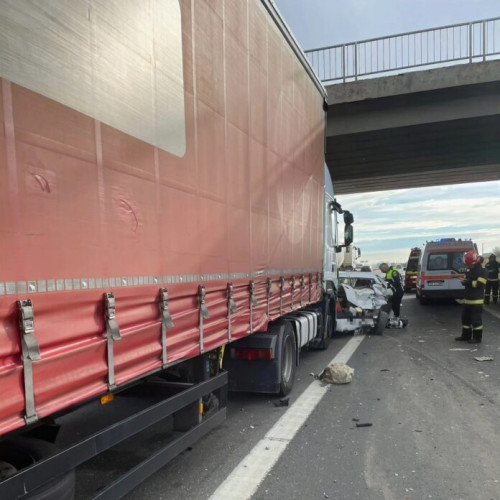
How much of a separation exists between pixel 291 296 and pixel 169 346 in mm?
3309

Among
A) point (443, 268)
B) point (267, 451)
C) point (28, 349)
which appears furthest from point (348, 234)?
point (28, 349)

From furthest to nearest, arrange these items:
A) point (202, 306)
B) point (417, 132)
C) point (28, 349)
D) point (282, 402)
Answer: point (417, 132) → point (282, 402) → point (202, 306) → point (28, 349)

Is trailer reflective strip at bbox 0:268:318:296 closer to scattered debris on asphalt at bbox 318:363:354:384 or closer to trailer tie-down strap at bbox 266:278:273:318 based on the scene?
trailer tie-down strap at bbox 266:278:273:318

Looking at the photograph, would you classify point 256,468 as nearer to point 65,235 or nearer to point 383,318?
point 65,235

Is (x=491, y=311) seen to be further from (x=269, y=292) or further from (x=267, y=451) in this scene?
(x=267, y=451)

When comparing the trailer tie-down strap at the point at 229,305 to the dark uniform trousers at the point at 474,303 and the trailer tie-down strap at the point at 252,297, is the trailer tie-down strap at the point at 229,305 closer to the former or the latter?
the trailer tie-down strap at the point at 252,297

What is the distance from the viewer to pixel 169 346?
319 cm

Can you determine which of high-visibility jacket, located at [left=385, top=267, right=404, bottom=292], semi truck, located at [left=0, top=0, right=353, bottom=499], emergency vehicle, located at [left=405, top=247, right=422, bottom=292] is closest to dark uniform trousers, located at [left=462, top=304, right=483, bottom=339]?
high-visibility jacket, located at [left=385, top=267, right=404, bottom=292]

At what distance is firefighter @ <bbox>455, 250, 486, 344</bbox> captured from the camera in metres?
9.56

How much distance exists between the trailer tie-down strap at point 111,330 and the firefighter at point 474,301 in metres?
8.81

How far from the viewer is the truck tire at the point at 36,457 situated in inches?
88.9

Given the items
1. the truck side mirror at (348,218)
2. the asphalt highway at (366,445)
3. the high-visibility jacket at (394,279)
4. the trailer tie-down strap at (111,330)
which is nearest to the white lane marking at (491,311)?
the high-visibility jacket at (394,279)

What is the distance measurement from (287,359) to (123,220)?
3.95m

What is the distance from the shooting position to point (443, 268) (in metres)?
16.6
